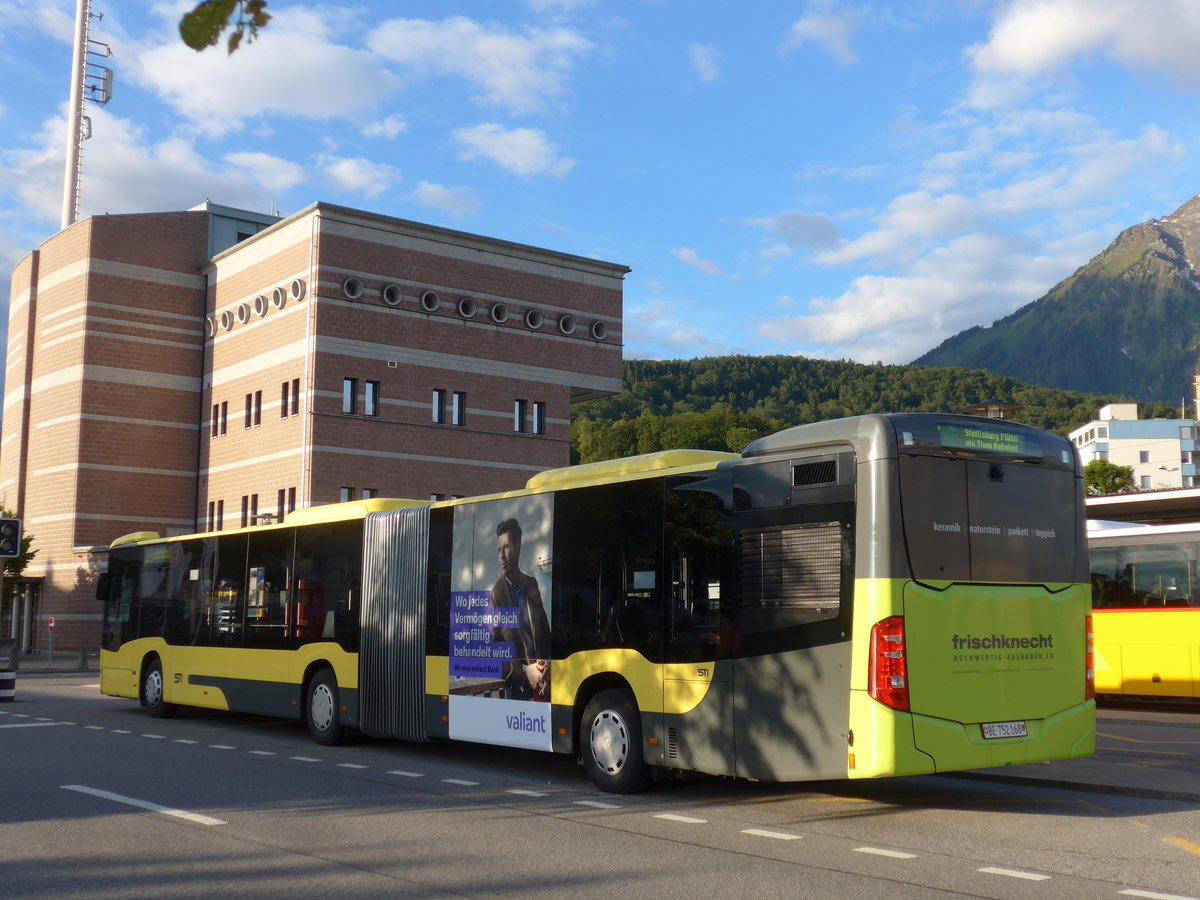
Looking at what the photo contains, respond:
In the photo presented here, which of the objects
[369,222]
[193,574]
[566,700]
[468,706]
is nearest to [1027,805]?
[566,700]

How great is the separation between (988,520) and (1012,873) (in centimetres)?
318

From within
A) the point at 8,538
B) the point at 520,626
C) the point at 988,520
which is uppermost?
the point at 8,538

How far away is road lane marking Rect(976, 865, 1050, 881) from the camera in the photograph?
7.27 metres

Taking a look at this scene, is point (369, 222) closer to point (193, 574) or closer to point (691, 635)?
point (193, 574)

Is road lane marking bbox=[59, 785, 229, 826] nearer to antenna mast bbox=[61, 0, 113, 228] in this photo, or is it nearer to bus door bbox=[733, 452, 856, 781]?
Answer: bus door bbox=[733, 452, 856, 781]

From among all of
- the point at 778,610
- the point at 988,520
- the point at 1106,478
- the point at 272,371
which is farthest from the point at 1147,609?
the point at 1106,478

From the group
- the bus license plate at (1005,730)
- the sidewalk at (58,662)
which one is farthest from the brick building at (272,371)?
the bus license plate at (1005,730)

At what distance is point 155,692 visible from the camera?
19.6 metres

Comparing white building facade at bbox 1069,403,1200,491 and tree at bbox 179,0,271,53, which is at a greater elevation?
white building facade at bbox 1069,403,1200,491

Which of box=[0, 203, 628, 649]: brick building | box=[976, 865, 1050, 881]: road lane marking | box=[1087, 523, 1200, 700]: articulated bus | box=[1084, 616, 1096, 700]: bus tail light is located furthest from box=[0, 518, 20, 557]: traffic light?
box=[976, 865, 1050, 881]: road lane marking

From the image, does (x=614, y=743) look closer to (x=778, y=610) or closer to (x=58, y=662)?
(x=778, y=610)

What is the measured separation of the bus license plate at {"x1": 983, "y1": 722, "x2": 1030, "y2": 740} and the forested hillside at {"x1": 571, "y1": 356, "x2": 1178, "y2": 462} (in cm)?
8042

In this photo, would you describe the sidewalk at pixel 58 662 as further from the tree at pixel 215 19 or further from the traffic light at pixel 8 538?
the tree at pixel 215 19

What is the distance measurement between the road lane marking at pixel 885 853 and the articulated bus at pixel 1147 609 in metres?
13.7
